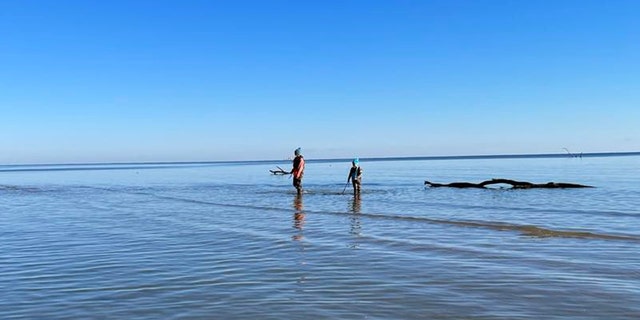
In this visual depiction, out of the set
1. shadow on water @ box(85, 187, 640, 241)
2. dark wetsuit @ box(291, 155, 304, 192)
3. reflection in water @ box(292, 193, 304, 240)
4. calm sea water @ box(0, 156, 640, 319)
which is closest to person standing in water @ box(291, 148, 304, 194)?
dark wetsuit @ box(291, 155, 304, 192)

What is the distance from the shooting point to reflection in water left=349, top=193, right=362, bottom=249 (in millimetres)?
12586

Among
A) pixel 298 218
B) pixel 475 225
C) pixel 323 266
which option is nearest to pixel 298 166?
pixel 298 218

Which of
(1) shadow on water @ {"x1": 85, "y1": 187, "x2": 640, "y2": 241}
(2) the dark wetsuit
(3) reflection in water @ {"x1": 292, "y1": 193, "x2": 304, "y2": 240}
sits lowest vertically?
(1) shadow on water @ {"x1": 85, "y1": 187, "x2": 640, "y2": 241}

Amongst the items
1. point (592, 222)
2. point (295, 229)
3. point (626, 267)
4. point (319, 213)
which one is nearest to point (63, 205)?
point (319, 213)

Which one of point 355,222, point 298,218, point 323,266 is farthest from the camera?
point 298,218

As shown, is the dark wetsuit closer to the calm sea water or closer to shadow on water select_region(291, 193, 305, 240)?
shadow on water select_region(291, 193, 305, 240)

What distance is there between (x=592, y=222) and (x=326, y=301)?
471 inches

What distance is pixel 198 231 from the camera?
14734 mm

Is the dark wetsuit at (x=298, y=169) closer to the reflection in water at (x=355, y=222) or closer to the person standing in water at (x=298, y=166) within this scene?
the person standing in water at (x=298, y=166)

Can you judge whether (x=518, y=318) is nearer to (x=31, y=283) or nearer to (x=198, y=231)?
(x=31, y=283)

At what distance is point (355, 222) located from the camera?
1688cm

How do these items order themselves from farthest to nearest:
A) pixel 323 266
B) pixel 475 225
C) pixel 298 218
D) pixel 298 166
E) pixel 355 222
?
pixel 298 166
pixel 298 218
pixel 355 222
pixel 475 225
pixel 323 266

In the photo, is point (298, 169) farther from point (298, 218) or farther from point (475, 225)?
point (475, 225)

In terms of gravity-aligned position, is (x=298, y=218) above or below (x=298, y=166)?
below
